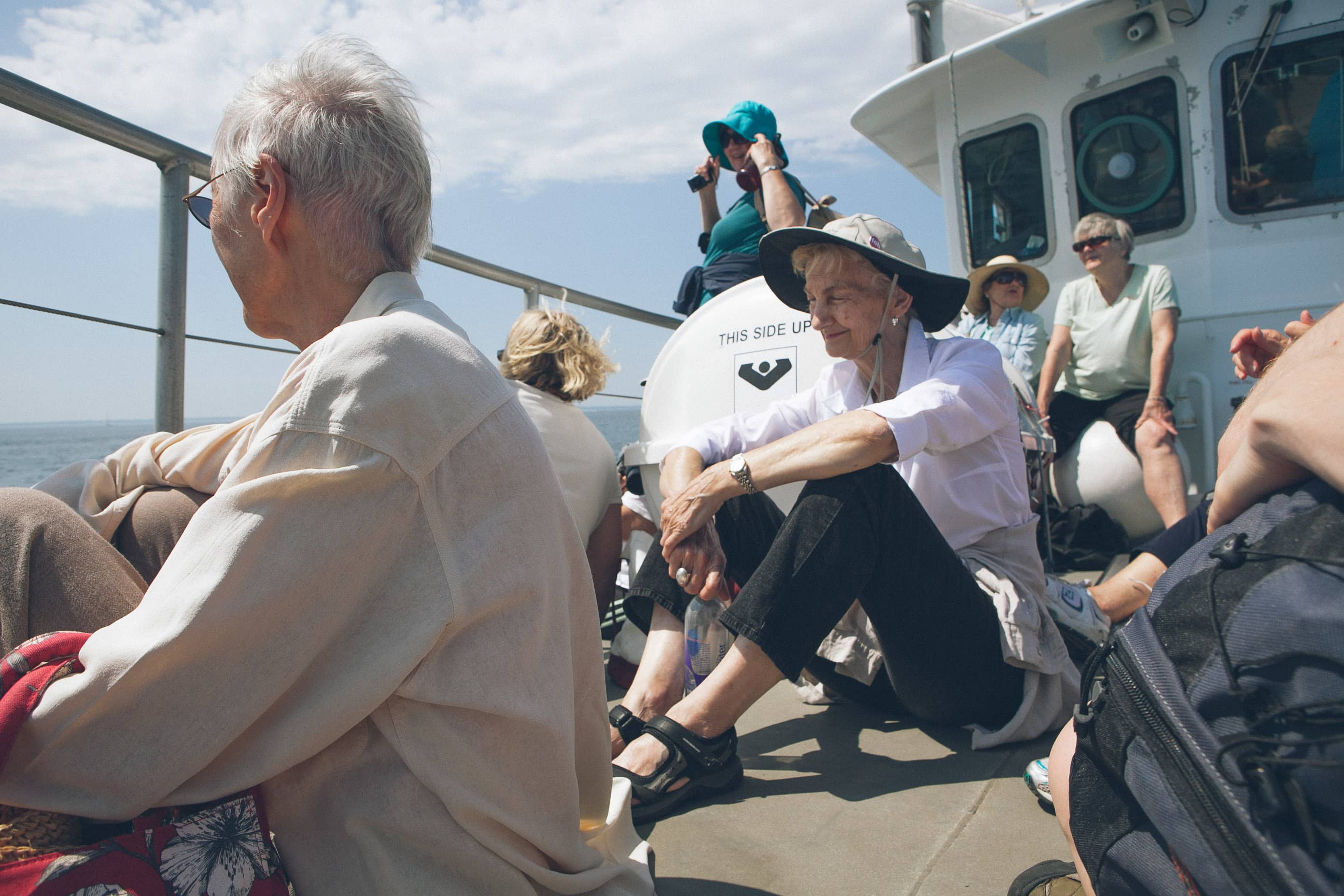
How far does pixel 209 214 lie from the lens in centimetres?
135

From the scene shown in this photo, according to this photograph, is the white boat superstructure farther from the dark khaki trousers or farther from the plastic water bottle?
Answer: the dark khaki trousers

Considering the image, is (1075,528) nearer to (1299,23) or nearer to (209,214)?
(1299,23)

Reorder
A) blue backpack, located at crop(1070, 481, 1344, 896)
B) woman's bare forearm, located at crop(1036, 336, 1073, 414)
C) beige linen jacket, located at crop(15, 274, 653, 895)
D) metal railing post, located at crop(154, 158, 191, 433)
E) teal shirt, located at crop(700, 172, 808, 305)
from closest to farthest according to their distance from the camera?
blue backpack, located at crop(1070, 481, 1344, 896) → beige linen jacket, located at crop(15, 274, 653, 895) → metal railing post, located at crop(154, 158, 191, 433) → teal shirt, located at crop(700, 172, 808, 305) → woman's bare forearm, located at crop(1036, 336, 1073, 414)

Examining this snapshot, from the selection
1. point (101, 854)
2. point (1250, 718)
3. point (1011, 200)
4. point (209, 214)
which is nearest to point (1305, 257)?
point (1011, 200)

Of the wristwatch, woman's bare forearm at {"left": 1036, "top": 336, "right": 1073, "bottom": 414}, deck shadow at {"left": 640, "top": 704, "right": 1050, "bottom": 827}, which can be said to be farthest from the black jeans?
woman's bare forearm at {"left": 1036, "top": 336, "right": 1073, "bottom": 414}

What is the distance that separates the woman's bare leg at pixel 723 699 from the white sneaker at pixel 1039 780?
51cm

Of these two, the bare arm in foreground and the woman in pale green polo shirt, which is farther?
the woman in pale green polo shirt

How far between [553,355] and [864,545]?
1544 millimetres

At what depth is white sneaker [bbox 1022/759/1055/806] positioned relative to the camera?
1692mm

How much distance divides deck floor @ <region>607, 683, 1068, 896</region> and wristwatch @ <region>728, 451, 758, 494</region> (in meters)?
0.63

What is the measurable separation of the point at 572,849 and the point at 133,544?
950mm

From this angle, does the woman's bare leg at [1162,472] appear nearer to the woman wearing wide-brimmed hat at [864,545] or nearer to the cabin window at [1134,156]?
the cabin window at [1134,156]

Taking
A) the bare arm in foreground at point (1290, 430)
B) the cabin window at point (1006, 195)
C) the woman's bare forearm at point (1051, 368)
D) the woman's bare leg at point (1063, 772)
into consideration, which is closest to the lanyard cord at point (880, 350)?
the woman's bare leg at point (1063, 772)

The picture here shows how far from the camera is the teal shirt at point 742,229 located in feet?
12.4
